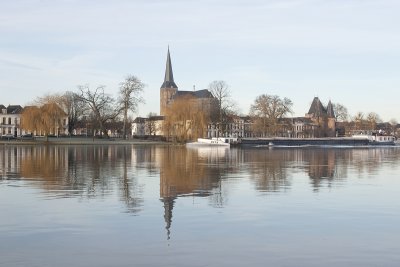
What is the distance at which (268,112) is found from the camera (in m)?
130

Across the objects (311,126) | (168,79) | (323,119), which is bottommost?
(311,126)

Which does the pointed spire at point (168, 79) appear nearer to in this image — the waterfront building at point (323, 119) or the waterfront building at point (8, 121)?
the waterfront building at point (323, 119)

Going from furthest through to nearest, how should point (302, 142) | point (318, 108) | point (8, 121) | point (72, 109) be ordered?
point (318, 108) → point (8, 121) → point (72, 109) → point (302, 142)

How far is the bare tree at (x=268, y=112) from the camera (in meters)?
129

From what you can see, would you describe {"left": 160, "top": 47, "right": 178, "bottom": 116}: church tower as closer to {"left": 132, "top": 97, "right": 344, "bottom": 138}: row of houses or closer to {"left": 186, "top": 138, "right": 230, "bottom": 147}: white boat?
{"left": 132, "top": 97, "right": 344, "bottom": 138}: row of houses

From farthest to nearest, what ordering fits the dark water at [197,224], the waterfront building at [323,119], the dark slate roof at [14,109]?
the waterfront building at [323,119], the dark slate roof at [14,109], the dark water at [197,224]

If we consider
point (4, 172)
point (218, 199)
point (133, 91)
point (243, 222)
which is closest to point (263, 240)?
point (243, 222)

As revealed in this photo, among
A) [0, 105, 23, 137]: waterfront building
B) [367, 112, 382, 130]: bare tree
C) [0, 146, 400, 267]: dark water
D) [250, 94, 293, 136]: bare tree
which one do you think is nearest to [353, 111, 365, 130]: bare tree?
[367, 112, 382, 130]: bare tree

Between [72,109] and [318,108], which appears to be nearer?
[72,109]

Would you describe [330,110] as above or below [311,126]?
above

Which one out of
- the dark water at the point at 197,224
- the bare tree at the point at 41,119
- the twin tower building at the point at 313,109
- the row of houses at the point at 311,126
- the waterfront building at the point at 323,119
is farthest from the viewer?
the row of houses at the point at 311,126

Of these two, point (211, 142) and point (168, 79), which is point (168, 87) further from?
point (211, 142)

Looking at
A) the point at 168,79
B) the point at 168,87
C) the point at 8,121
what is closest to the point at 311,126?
the point at 168,87

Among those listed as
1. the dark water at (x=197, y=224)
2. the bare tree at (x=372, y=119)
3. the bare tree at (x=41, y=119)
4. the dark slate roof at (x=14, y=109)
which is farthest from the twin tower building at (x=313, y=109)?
the dark water at (x=197, y=224)
